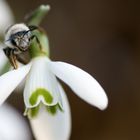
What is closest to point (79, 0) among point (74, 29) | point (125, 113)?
point (74, 29)

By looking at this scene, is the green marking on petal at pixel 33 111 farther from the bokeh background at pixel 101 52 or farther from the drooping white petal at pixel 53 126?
the bokeh background at pixel 101 52

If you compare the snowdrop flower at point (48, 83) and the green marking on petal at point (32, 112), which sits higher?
the snowdrop flower at point (48, 83)

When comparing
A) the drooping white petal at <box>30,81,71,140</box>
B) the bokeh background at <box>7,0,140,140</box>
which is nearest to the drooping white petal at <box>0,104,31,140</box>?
the drooping white petal at <box>30,81,71,140</box>

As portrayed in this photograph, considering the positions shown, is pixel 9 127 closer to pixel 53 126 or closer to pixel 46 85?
pixel 53 126

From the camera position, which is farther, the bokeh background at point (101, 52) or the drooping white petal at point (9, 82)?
the bokeh background at point (101, 52)

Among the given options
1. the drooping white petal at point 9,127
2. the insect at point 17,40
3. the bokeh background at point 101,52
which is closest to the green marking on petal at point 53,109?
the insect at point 17,40

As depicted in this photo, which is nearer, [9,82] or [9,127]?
[9,82]

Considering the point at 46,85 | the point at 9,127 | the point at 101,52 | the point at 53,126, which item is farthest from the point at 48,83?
the point at 101,52
